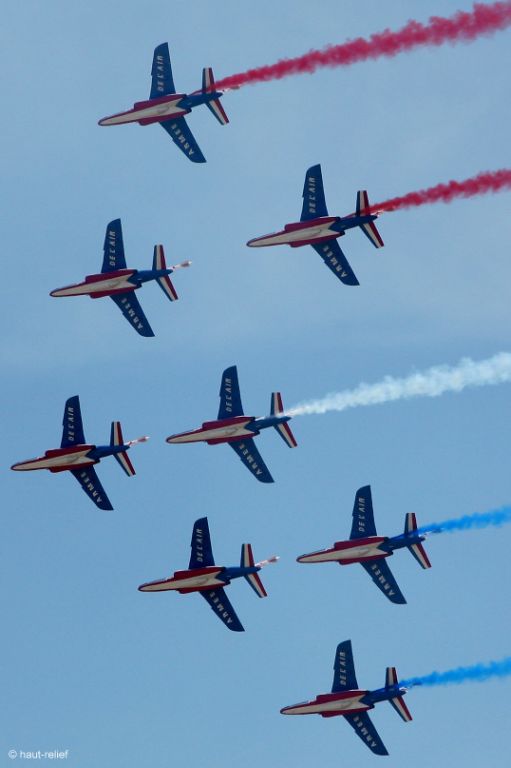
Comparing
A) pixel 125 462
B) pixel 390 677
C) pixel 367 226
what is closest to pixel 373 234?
pixel 367 226

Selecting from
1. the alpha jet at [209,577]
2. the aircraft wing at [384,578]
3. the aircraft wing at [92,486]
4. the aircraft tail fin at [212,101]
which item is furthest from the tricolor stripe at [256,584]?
the aircraft tail fin at [212,101]

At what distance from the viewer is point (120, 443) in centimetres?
10062

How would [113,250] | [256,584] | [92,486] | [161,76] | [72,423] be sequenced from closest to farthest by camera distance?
[256,584] → [161,76] → [72,423] → [113,250] → [92,486]

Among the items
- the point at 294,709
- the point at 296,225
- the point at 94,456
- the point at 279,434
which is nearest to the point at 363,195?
the point at 296,225

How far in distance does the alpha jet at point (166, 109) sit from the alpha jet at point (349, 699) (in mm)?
28385

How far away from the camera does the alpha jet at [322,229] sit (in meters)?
95.6

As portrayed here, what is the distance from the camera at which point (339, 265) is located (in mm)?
99250

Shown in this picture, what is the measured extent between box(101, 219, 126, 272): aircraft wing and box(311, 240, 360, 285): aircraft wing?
11.0 m

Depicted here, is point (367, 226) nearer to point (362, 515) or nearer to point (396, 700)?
point (362, 515)

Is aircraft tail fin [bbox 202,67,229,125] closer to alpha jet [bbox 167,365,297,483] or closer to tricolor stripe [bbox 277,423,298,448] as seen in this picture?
alpha jet [bbox 167,365,297,483]

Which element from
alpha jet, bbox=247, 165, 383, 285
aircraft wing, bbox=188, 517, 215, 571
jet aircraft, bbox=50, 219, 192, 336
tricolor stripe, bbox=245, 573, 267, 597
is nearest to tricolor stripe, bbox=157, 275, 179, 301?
jet aircraft, bbox=50, 219, 192, 336

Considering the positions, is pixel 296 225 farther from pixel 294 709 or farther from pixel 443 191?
pixel 294 709

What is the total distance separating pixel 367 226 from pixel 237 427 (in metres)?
13.4

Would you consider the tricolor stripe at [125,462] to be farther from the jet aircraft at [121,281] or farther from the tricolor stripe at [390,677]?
the tricolor stripe at [390,677]
